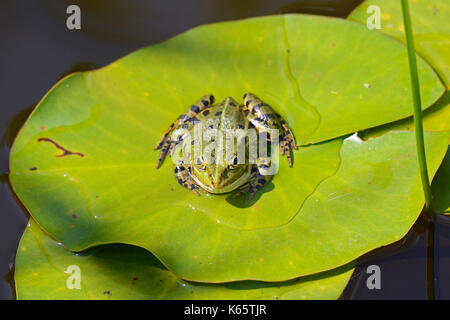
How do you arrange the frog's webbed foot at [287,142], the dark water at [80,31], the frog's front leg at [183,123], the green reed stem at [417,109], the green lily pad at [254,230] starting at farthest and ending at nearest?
the dark water at [80,31] < the frog's front leg at [183,123] < the frog's webbed foot at [287,142] < the green lily pad at [254,230] < the green reed stem at [417,109]

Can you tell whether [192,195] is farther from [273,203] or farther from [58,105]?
[58,105]

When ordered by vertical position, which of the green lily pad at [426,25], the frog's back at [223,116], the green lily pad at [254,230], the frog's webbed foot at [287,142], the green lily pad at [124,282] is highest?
the green lily pad at [426,25]

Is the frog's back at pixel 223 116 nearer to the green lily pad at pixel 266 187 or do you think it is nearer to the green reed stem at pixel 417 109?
the green lily pad at pixel 266 187

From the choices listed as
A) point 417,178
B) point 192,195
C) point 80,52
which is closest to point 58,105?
point 80,52

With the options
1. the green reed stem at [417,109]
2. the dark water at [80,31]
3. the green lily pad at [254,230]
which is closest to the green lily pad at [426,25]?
the dark water at [80,31]

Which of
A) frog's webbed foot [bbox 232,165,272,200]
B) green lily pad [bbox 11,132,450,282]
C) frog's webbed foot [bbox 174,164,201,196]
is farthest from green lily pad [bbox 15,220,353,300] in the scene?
frog's webbed foot [bbox 232,165,272,200]

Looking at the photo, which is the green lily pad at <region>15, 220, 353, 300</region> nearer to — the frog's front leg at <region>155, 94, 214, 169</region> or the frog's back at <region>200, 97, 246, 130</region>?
the frog's front leg at <region>155, 94, 214, 169</region>

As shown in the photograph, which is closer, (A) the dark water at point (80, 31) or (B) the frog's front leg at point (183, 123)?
(B) the frog's front leg at point (183, 123)
